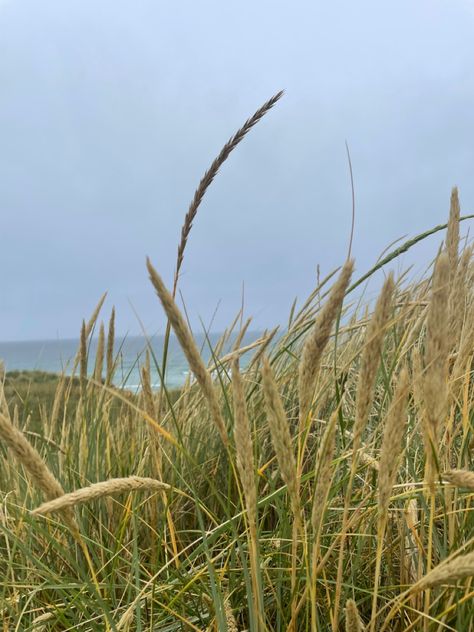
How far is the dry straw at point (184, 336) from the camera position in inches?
32.9

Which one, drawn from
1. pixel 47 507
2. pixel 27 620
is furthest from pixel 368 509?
pixel 27 620

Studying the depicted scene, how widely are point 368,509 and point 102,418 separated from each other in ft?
3.87

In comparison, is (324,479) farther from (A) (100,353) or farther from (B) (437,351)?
(A) (100,353)

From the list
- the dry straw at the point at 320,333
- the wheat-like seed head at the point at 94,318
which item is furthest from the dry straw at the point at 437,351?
the wheat-like seed head at the point at 94,318

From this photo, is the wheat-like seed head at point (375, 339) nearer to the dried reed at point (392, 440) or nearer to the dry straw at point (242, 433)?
the dried reed at point (392, 440)

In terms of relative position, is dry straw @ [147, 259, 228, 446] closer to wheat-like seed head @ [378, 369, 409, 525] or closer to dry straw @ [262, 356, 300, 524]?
dry straw @ [262, 356, 300, 524]

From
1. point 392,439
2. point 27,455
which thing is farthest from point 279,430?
point 27,455

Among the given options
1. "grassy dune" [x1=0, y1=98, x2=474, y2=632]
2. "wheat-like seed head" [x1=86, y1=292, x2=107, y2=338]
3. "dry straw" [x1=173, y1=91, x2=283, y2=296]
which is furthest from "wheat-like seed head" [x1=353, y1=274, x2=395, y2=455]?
"wheat-like seed head" [x1=86, y1=292, x2=107, y2=338]

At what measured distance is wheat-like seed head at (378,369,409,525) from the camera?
0.83 m

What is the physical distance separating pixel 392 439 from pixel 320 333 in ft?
0.60

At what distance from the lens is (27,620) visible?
161 centimetres

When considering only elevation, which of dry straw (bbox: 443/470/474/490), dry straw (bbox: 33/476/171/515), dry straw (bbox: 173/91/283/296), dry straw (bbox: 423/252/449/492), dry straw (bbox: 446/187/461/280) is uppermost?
dry straw (bbox: 173/91/283/296)

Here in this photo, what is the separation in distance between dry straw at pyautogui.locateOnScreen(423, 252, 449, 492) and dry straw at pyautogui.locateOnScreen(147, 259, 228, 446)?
12.7 inches

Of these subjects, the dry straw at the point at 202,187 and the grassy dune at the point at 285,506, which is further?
the dry straw at the point at 202,187
